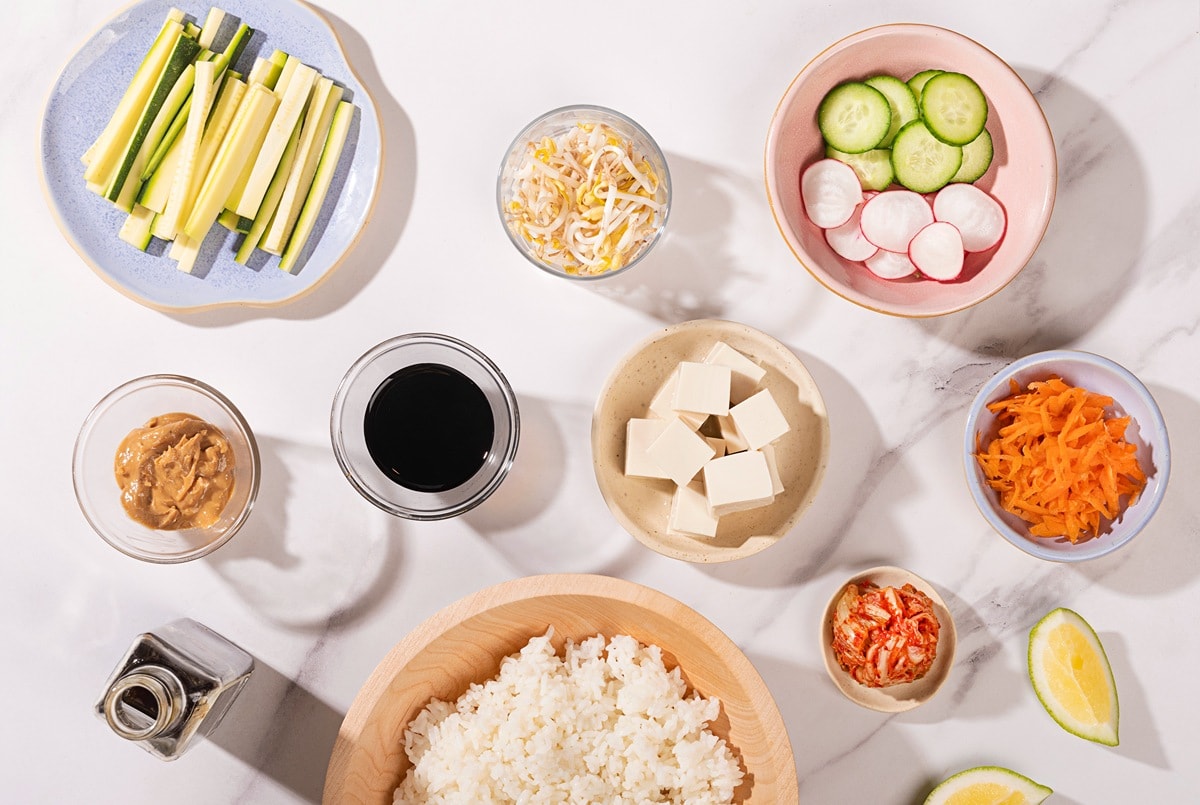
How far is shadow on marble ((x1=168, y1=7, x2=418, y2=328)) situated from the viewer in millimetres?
1828

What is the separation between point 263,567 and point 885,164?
5.32ft

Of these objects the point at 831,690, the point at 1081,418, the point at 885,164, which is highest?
the point at 885,164

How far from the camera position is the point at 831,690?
1891 mm

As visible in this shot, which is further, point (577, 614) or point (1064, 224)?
point (1064, 224)

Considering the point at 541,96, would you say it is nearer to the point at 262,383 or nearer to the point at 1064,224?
the point at 262,383

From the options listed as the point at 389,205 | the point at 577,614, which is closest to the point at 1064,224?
the point at 577,614

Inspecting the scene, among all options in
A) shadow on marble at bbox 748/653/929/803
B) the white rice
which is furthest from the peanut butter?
shadow on marble at bbox 748/653/929/803

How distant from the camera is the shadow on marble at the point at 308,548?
6.04 ft

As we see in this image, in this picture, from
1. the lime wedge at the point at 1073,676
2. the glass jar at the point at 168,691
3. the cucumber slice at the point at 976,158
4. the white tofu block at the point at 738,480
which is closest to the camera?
the glass jar at the point at 168,691

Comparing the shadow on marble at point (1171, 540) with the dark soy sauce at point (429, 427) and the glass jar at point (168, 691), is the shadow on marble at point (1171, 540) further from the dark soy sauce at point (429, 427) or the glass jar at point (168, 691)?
the glass jar at point (168, 691)

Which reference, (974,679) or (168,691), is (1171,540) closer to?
(974,679)

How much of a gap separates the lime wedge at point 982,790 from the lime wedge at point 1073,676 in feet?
0.56

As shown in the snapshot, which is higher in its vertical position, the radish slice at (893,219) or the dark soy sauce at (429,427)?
the radish slice at (893,219)

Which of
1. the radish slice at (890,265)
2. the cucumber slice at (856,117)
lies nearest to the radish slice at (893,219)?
the radish slice at (890,265)
